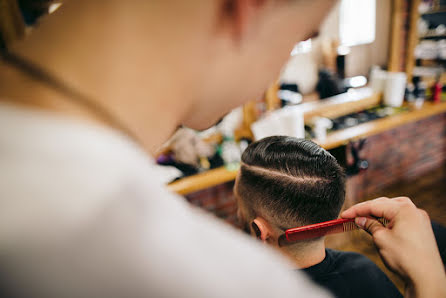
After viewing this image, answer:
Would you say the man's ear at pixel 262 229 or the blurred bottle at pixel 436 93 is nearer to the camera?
the man's ear at pixel 262 229

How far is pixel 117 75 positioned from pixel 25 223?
21 cm

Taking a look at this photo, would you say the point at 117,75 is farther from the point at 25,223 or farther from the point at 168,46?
the point at 25,223

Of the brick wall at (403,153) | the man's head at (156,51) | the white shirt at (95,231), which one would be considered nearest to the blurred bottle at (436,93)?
the brick wall at (403,153)

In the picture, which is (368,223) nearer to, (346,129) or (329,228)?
(329,228)

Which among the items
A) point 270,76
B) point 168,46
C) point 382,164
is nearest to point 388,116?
point 382,164

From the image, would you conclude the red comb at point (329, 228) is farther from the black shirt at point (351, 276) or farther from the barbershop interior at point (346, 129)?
the black shirt at point (351, 276)

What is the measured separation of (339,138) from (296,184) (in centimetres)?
194

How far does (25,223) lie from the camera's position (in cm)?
28

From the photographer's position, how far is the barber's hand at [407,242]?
83cm

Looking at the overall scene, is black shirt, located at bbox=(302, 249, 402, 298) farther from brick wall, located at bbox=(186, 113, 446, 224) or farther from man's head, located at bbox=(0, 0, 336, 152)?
brick wall, located at bbox=(186, 113, 446, 224)

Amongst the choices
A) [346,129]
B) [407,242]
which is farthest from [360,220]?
[346,129]

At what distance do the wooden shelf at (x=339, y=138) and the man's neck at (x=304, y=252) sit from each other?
67cm

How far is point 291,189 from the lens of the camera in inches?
52.4

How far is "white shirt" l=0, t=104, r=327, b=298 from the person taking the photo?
286mm
